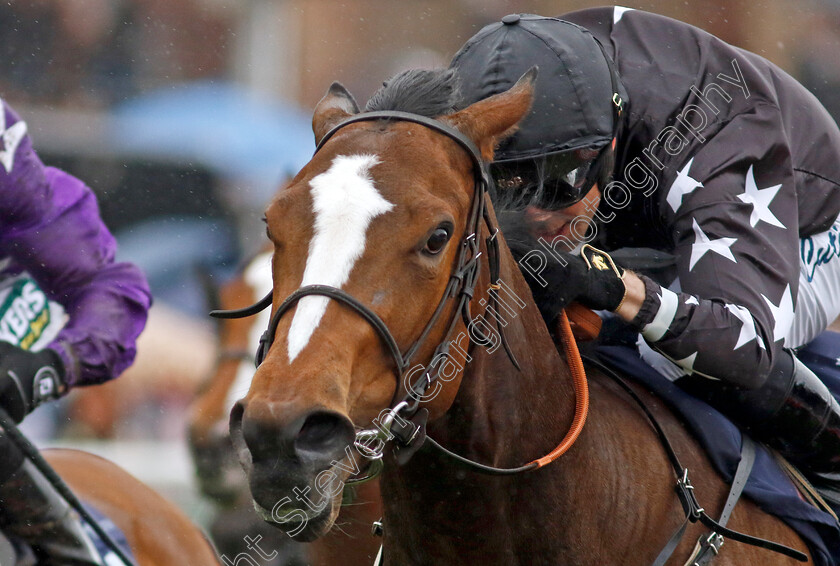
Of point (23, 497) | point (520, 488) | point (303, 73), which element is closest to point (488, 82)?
point (520, 488)

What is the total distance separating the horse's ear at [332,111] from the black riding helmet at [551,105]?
29cm

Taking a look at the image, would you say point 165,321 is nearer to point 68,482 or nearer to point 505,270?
point 68,482

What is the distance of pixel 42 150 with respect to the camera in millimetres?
3873

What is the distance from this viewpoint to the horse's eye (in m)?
1.54

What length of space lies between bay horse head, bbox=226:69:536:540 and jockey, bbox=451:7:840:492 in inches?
14.1

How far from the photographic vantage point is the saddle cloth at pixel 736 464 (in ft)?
7.06

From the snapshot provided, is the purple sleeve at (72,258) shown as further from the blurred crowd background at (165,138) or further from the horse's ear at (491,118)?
the horse's ear at (491,118)

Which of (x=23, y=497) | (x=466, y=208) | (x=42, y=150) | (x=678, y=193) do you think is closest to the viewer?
(x=466, y=208)

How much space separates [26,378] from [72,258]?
0.57 metres

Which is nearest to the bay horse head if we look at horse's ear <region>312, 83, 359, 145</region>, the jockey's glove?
horse's ear <region>312, 83, 359, 145</region>

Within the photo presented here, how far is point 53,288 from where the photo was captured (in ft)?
11.7

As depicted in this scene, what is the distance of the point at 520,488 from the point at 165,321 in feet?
8.57

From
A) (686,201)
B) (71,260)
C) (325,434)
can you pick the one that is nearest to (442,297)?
(325,434)

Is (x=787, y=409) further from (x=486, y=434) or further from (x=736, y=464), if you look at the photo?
(x=486, y=434)
